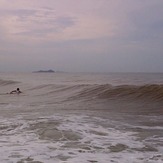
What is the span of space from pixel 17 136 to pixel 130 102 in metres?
10.5

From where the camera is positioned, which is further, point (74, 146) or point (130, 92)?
point (130, 92)

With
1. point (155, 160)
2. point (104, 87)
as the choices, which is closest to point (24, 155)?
point (155, 160)

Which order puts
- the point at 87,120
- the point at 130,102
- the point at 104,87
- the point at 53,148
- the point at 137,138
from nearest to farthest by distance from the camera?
1. the point at 53,148
2. the point at 137,138
3. the point at 87,120
4. the point at 130,102
5. the point at 104,87

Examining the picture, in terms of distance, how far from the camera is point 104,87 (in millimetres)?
Result: 22750

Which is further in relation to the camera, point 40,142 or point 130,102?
point 130,102

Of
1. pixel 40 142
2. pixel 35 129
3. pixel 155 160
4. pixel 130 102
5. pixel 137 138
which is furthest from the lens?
pixel 130 102

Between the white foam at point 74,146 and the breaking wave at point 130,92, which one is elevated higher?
the breaking wave at point 130,92

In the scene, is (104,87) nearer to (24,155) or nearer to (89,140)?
(89,140)

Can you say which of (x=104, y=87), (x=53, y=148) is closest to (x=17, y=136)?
(x=53, y=148)

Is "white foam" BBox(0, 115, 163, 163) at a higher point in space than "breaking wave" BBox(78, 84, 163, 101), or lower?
lower

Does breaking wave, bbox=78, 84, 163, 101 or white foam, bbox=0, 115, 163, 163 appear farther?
breaking wave, bbox=78, 84, 163, 101

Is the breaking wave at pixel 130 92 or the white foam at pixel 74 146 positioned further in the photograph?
the breaking wave at pixel 130 92

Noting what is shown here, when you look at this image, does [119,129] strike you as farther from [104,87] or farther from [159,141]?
[104,87]

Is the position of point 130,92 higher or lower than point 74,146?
higher
